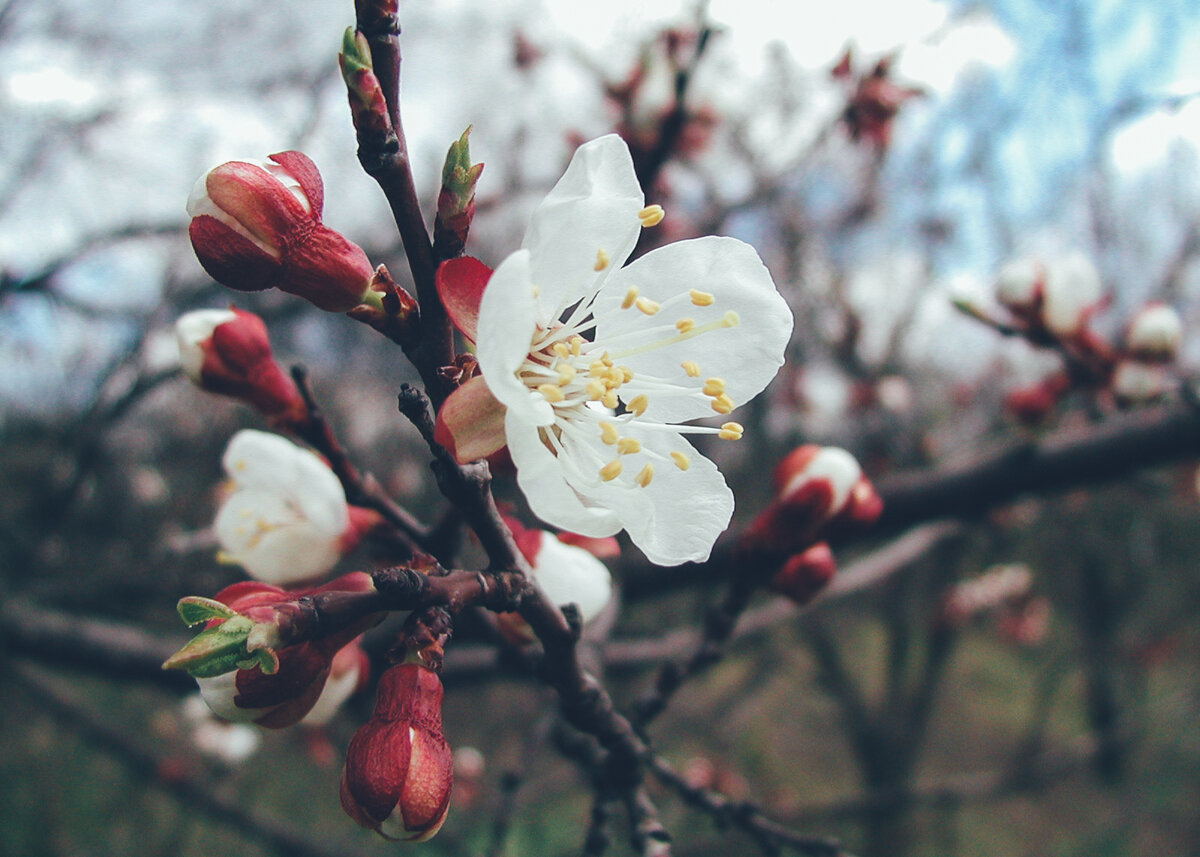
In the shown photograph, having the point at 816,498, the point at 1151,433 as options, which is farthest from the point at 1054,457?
the point at 816,498

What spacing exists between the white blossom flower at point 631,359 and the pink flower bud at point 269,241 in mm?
160

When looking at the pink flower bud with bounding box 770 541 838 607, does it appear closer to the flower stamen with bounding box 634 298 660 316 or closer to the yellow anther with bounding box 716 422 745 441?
the yellow anther with bounding box 716 422 745 441

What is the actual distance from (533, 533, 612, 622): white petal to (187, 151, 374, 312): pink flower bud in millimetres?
383

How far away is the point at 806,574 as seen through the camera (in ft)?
3.25

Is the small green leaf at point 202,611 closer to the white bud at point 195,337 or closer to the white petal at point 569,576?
the white petal at point 569,576

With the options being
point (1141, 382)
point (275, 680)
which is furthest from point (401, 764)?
point (1141, 382)

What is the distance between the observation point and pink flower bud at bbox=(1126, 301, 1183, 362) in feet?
5.39

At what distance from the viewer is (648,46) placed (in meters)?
2.29

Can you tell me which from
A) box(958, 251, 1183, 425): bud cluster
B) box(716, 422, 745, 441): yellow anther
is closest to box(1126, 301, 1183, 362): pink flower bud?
box(958, 251, 1183, 425): bud cluster

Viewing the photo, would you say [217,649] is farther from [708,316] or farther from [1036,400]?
[1036,400]

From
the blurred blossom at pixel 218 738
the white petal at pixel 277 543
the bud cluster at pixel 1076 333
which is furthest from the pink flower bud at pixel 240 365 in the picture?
the blurred blossom at pixel 218 738

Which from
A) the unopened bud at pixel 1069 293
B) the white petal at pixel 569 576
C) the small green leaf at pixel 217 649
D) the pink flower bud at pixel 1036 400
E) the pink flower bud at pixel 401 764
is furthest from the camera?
the pink flower bud at pixel 1036 400

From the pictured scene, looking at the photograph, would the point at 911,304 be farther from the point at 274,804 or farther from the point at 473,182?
the point at 274,804

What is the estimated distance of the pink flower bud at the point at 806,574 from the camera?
0.99 m
